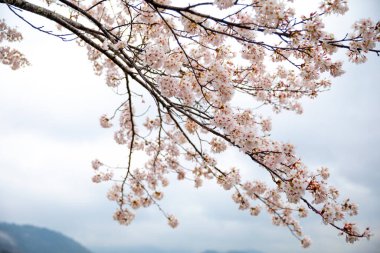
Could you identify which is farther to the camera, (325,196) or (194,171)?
(194,171)

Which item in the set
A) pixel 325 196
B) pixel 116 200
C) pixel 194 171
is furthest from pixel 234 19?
pixel 116 200

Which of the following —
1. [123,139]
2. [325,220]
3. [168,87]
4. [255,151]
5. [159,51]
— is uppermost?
[123,139]

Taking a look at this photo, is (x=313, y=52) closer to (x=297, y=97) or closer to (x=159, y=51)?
(x=159, y=51)

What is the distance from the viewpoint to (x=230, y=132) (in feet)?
14.2

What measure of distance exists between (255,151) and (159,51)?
194 centimetres

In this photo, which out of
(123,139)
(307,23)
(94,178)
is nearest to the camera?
(307,23)

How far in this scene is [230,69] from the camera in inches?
230

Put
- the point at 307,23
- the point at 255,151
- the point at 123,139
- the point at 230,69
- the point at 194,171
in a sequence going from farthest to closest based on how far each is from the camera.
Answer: the point at 123,139, the point at 194,171, the point at 230,69, the point at 255,151, the point at 307,23

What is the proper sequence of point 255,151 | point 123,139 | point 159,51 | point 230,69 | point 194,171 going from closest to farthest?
1. point 159,51
2. point 255,151
3. point 230,69
4. point 194,171
5. point 123,139

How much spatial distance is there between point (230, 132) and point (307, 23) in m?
1.66

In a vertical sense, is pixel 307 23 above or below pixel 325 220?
above

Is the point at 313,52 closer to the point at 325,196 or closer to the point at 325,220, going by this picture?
the point at 325,196

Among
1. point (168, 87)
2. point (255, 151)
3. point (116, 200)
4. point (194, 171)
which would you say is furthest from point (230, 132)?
point (116, 200)

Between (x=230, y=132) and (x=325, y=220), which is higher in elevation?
(x=230, y=132)
